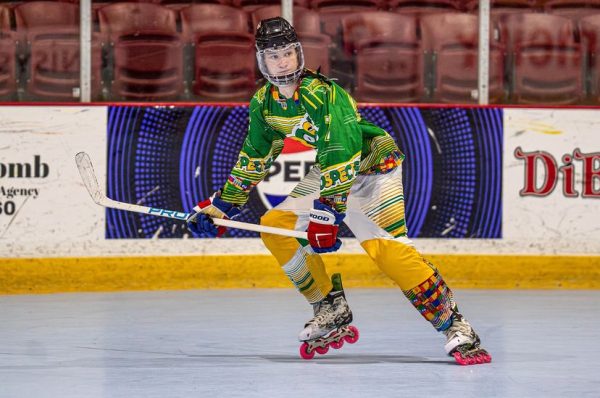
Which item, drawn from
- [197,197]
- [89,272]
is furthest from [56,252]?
[197,197]

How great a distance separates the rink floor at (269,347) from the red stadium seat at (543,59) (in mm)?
1255

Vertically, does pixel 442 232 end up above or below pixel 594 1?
below

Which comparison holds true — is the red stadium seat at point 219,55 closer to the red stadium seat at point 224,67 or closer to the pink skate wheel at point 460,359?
the red stadium seat at point 224,67

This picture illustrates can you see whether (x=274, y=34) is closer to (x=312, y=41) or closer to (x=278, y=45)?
(x=278, y=45)

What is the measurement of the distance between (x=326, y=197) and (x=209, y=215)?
55 centimetres

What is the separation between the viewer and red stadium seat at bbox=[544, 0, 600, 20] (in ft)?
26.3

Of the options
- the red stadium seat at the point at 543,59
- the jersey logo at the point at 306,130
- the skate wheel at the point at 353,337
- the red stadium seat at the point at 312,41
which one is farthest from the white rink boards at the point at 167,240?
the jersey logo at the point at 306,130

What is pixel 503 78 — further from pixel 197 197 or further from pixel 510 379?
pixel 510 379

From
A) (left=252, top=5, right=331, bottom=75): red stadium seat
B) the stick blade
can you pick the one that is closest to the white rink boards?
(left=252, top=5, right=331, bottom=75): red stadium seat

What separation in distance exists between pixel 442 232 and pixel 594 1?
183 centimetres

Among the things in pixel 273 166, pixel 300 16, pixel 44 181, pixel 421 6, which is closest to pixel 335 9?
pixel 300 16

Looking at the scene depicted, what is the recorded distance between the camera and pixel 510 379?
14.9 feet

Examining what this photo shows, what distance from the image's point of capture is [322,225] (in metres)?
4.68

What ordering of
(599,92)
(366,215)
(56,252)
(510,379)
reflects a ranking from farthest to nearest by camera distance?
(599,92), (56,252), (366,215), (510,379)
